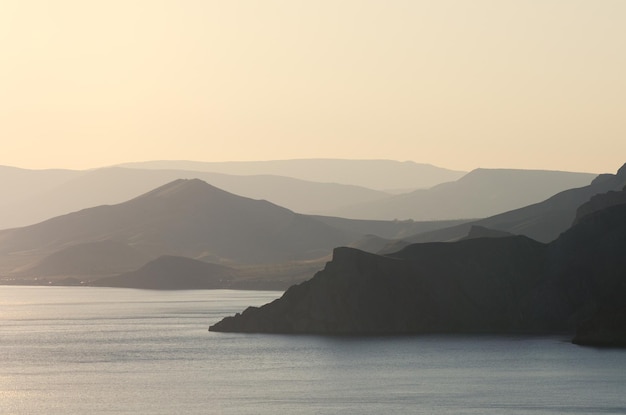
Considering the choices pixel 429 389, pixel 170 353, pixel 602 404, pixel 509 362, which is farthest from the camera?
pixel 170 353

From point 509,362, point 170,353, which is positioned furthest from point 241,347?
point 509,362

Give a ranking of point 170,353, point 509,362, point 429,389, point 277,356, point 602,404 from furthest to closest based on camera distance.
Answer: point 170,353
point 277,356
point 509,362
point 429,389
point 602,404

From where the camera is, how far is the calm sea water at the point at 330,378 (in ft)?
443

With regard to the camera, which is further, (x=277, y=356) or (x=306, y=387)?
(x=277, y=356)

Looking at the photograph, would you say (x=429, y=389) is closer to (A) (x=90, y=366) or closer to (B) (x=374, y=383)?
(B) (x=374, y=383)

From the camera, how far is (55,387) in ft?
511

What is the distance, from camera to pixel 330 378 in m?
159

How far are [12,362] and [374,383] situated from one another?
5703 centimetres

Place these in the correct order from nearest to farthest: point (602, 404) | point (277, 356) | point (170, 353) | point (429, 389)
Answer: point (602, 404) < point (429, 389) < point (277, 356) < point (170, 353)

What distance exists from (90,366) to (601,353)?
62.8m

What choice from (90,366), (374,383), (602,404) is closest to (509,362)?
(374,383)

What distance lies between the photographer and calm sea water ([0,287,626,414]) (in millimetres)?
135000

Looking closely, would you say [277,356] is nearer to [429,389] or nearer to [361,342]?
[361,342]

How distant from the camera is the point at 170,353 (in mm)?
192875
